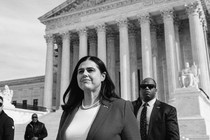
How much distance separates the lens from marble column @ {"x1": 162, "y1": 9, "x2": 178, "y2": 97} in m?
30.5

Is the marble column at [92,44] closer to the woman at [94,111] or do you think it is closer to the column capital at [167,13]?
the column capital at [167,13]

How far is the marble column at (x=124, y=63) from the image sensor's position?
33.2m

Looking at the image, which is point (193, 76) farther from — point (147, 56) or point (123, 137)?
point (123, 137)

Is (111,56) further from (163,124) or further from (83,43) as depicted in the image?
(163,124)

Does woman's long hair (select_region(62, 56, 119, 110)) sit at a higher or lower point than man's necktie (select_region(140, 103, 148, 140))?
higher

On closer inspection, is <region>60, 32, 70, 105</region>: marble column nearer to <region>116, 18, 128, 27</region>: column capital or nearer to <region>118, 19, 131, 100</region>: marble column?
<region>116, 18, 128, 27</region>: column capital

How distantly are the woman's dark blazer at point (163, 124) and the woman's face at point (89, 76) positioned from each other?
2.35m

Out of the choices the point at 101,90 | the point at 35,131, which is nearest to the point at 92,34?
the point at 35,131

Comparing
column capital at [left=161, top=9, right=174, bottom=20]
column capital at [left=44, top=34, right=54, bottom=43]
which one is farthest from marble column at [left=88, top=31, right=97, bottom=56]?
column capital at [left=161, top=9, right=174, bottom=20]

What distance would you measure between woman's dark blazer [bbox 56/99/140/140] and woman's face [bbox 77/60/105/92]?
25cm

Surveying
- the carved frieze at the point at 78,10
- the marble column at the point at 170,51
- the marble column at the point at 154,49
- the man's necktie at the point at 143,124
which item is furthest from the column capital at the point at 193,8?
the man's necktie at the point at 143,124

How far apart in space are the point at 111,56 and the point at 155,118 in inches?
1342

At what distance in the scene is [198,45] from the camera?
29391 millimetres

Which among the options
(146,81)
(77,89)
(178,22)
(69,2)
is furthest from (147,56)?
(77,89)
